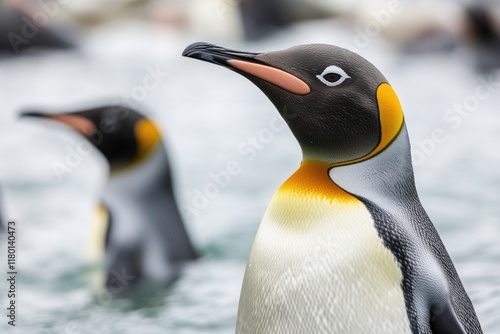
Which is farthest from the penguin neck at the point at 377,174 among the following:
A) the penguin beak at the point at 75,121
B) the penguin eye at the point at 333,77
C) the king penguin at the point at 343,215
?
the penguin beak at the point at 75,121

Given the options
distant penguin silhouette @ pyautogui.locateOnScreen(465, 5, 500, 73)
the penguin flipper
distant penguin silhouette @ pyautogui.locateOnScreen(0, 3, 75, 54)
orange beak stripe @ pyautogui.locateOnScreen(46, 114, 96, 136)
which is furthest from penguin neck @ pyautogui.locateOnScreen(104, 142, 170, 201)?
distant penguin silhouette @ pyautogui.locateOnScreen(0, 3, 75, 54)

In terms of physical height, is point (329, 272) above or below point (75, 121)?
below

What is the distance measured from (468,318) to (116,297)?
83.0 inches

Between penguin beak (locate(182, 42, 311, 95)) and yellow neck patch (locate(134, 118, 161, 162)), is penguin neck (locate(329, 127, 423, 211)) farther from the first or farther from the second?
yellow neck patch (locate(134, 118, 161, 162))

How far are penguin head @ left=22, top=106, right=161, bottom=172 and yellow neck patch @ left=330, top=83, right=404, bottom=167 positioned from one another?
214 centimetres

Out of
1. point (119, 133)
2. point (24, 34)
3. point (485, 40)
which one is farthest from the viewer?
point (24, 34)

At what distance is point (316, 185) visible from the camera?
2.33 m

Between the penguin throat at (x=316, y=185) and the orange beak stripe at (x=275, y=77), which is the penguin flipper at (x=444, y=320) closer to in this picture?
the penguin throat at (x=316, y=185)

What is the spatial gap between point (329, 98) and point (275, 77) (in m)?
0.14

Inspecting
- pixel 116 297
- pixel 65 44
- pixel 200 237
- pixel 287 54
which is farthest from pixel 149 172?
pixel 65 44

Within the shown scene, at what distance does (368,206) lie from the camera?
229 cm

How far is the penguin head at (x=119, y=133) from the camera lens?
14.1ft

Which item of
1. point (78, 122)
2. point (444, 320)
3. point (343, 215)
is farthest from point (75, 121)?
point (444, 320)

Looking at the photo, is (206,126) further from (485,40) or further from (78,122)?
(78,122)
